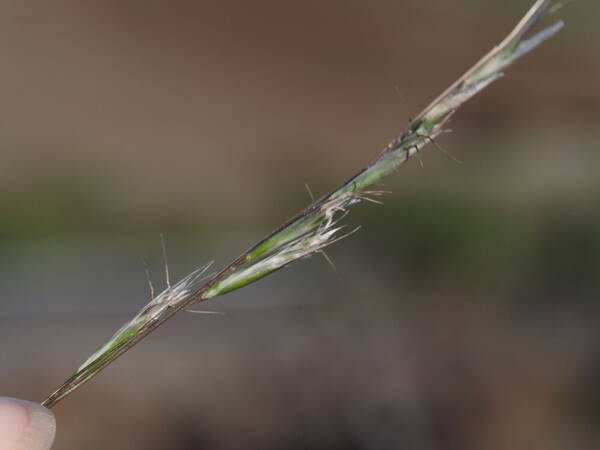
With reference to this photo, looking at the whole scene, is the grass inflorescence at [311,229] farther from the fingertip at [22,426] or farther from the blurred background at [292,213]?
the blurred background at [292,213]

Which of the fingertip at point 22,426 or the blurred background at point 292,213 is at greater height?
the blurred background at point 292,213

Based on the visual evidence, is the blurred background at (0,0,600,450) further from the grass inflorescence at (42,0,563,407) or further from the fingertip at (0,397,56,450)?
the fingertip at (0,397,56,450)

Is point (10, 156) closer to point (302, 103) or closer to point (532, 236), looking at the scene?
point (302, 103)

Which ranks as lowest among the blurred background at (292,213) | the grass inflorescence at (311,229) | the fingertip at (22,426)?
the fingertip at (22,426)

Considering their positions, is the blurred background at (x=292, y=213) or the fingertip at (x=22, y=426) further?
the blurred background at (x=292, y=213)

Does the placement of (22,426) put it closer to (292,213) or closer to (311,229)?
(311,229)

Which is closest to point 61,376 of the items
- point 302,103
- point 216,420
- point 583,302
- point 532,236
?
point 216,420

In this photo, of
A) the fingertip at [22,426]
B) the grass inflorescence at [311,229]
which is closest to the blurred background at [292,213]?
the grass inflorescence at [311,229]
